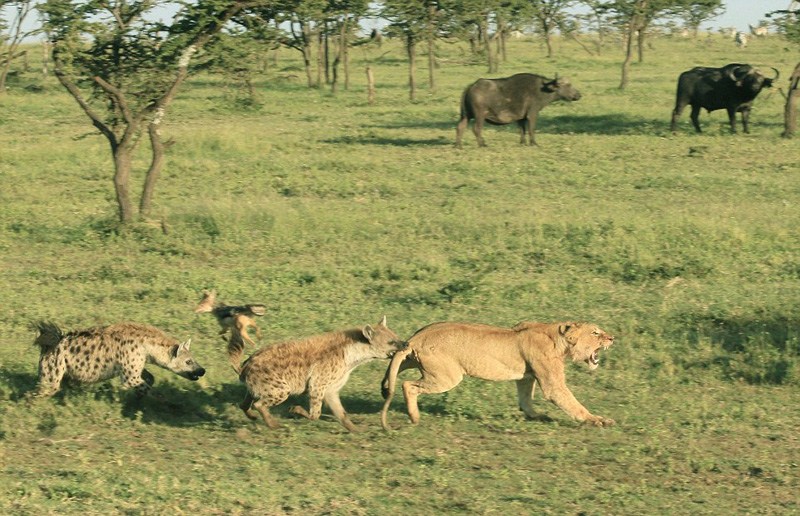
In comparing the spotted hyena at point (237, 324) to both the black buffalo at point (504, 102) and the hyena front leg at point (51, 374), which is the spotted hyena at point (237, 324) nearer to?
the hyena front leg at point (51, 374)

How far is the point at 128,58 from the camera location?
45.9 ft

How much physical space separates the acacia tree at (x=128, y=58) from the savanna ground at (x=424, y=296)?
84 cm

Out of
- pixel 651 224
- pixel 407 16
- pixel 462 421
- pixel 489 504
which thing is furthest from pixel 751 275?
pixel 407 16

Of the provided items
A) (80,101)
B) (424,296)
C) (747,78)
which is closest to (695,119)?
(747,78)

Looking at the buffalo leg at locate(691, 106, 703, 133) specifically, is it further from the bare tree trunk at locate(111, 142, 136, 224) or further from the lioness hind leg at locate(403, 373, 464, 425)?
the lioness hind leg at locate(403, 373, 464, 425)

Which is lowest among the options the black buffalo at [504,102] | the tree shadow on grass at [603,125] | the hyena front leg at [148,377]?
the hyena front leg at [148,377]

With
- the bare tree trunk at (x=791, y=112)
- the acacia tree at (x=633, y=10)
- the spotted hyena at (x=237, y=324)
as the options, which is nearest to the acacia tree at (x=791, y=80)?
the bare tree trunk at (x=791, y=112)

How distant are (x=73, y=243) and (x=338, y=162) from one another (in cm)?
562

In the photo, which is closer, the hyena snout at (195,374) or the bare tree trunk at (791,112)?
the hyena snout at (195,374)

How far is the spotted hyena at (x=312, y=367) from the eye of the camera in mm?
6953

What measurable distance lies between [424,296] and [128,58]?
5591mm

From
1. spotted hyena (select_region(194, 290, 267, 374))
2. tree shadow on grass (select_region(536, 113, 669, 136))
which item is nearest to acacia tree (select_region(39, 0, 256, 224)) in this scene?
spotted hyena (select_region(194, 290, 267, 374))

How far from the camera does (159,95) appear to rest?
13.9 meters

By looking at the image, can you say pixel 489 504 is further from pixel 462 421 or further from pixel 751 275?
pixel 751 275
